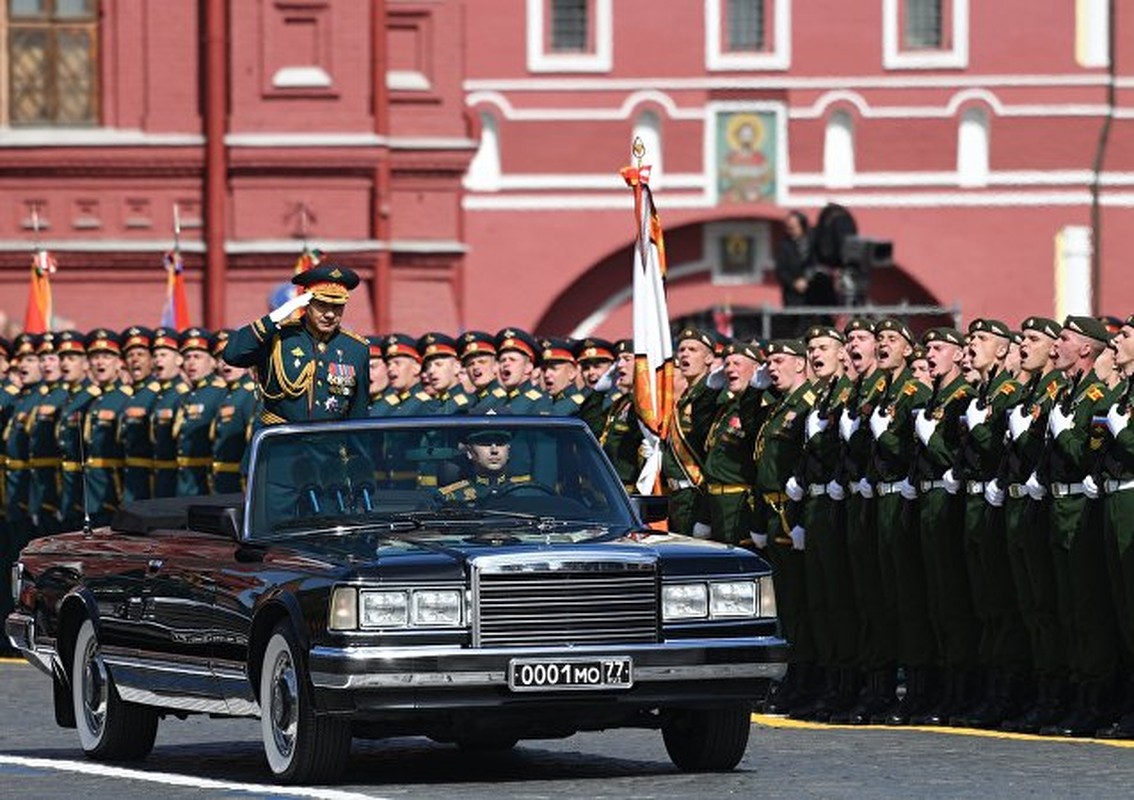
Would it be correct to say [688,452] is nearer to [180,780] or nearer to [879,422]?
[879,422]

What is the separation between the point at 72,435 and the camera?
944 inches

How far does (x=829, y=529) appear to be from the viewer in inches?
720

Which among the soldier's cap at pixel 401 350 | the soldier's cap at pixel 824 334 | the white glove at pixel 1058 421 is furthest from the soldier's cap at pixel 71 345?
the white glove at pixel 1058 421

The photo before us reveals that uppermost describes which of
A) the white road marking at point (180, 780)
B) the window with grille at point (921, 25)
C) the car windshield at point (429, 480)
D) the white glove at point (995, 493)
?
the window with grille at point (921, 25)

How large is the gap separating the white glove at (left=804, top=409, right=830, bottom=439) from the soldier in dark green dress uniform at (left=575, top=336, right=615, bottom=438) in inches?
91.7

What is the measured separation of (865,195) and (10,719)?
34.6 meters

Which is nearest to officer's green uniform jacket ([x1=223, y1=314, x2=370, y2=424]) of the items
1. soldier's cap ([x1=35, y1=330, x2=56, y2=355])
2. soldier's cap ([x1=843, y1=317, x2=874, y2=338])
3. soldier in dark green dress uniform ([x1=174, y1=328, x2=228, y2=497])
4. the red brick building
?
soldier's cap ([x1=843, y1=317, x2=874, y2=338])

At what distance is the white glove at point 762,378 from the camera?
741 inches

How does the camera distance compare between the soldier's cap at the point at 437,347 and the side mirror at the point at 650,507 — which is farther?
the soldier's cap at the point at 437,347

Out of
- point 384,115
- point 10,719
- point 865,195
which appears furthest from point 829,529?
point 865,195

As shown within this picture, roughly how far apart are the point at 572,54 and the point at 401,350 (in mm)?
30827

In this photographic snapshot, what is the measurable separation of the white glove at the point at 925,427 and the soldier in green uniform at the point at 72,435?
7.36 meters

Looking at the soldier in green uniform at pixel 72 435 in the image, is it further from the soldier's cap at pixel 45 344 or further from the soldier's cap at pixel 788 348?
the soldier's cap at pixel 788 348

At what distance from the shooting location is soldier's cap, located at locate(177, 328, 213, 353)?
2381 cm
